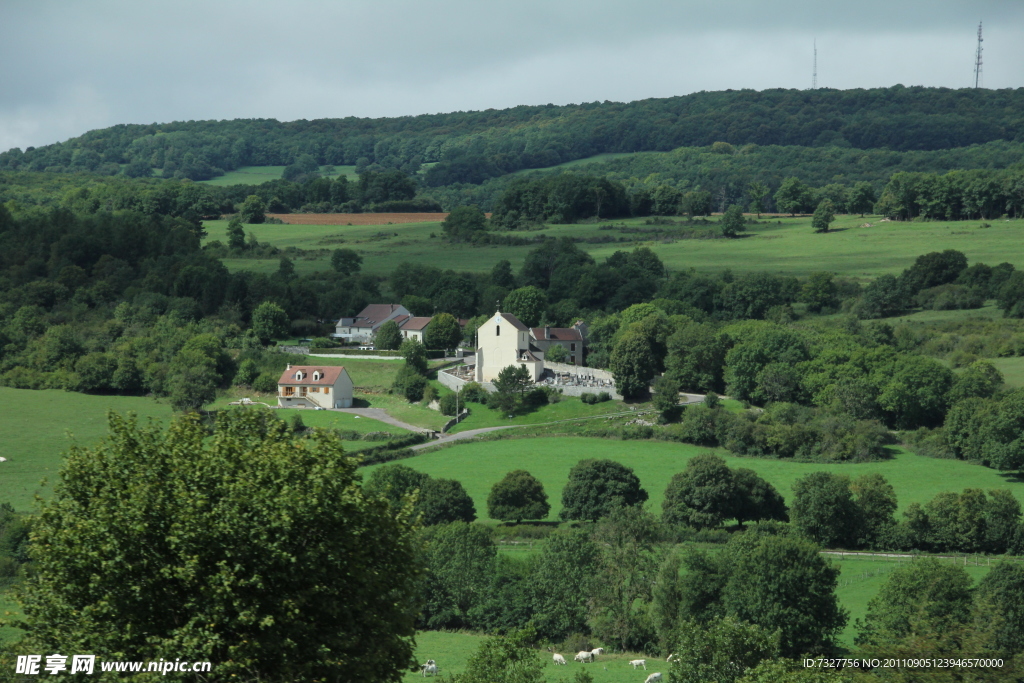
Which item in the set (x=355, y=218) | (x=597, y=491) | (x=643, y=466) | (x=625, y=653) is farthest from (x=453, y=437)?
(x=355, y=218)

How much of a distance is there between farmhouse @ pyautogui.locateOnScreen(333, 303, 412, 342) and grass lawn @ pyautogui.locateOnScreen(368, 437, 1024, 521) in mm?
24863

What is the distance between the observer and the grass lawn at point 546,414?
62469 millimetres

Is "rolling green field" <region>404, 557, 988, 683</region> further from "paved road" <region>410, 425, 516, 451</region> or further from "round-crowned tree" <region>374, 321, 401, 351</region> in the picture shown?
"round-crowned tree" <region>374, 321, 401, 351</region>

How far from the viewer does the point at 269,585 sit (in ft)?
54.5

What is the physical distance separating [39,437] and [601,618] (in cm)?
3652

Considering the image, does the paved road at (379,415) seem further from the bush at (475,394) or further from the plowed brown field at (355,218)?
the plowed brown field at (355,218)

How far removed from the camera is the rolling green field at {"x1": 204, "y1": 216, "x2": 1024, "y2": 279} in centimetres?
9844

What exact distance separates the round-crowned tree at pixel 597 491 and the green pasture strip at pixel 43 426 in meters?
19.3

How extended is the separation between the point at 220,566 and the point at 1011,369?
58796mm

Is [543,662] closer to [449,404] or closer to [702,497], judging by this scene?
[702,497]

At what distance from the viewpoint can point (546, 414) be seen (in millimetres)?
63312

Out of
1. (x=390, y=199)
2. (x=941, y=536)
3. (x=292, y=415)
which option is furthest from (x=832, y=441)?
(x=390, y=199)

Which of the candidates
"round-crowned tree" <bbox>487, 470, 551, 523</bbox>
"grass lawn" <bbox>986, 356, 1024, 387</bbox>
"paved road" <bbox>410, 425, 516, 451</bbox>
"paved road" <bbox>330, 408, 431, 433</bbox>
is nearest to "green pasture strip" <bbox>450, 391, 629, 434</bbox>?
"paved road" <bbox>410, 425, 516, 451</bbox>

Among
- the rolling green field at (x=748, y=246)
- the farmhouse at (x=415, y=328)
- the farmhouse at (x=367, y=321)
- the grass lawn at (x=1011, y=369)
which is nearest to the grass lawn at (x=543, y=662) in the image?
the grass lawn at (x=1011, y=369)
